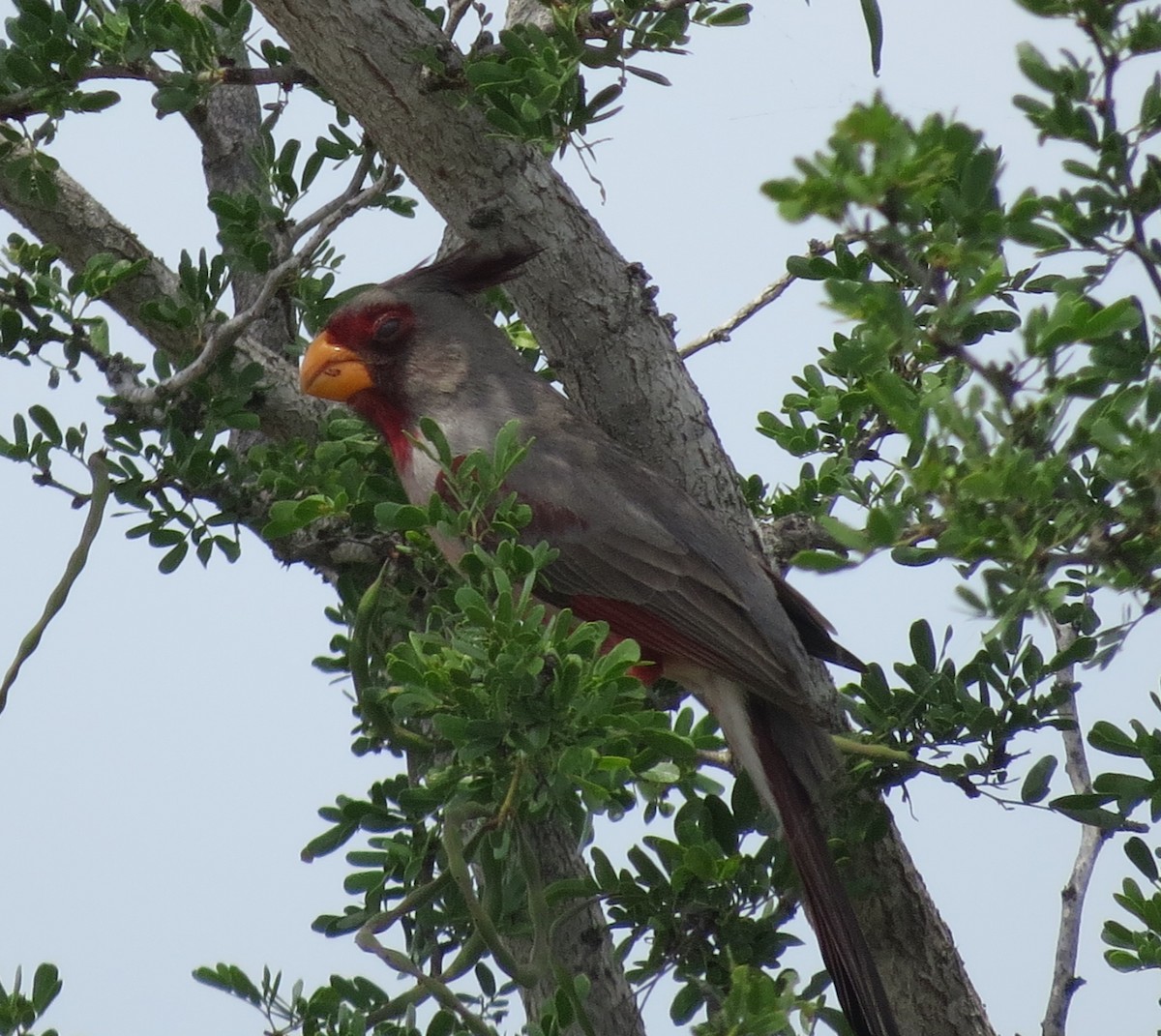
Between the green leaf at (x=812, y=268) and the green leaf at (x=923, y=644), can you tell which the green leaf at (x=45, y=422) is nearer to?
the green leaf at (x=812, y=268)

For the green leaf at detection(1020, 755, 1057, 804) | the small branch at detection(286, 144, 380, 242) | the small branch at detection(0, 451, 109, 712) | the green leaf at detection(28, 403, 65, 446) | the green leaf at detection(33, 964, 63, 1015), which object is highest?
the small branch at detection(286, 144, 380, 242)

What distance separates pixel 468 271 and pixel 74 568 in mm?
997

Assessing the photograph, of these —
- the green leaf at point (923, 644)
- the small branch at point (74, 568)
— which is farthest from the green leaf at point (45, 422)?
the green leaf at point (923, 644)

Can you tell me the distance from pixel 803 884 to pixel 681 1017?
0.29 m

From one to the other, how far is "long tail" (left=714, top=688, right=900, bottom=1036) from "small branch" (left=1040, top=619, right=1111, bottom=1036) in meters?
0.26

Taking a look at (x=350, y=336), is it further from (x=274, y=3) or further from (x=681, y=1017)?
(x=681, y=1017)

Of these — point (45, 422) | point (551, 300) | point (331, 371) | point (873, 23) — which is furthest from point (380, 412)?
point (873, 23)

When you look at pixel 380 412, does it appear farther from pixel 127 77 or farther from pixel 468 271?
pixel 127 77

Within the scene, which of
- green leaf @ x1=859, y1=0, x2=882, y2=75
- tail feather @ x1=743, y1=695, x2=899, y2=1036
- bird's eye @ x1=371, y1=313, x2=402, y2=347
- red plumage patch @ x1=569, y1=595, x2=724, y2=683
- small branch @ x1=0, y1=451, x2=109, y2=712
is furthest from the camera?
bird's eye @ x1=371, y1=313, x2=402, y2=347

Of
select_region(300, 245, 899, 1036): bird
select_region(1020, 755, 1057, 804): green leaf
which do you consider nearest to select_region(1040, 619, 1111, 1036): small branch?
select_region(1020, 755, 1057, 804): green leaf

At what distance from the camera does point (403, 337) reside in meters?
3.20

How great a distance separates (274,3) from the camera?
94.9 inches

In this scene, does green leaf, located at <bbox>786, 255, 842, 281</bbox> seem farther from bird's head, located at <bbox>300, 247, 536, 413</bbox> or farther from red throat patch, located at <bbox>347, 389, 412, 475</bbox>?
red throat patch, located at <bbox>347, 389, 412, 475</bbox>

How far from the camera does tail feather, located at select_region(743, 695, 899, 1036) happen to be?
2459 millimetres
